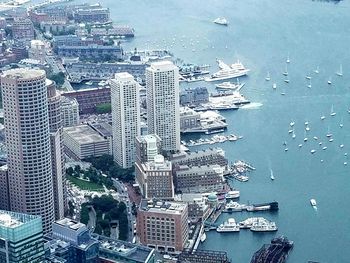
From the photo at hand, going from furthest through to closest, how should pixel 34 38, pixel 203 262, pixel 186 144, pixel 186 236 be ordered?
pixel 34 38 < pixel 186 144 < pixel 186 236 < pixel 203 262

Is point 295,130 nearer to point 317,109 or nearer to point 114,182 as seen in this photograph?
point 317,109

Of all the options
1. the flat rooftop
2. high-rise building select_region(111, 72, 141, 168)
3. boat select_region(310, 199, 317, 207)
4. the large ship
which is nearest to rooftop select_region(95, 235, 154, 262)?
boat select_region(310, 199, 317, 207)

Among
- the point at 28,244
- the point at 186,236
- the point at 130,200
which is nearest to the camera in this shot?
the point at 28,244

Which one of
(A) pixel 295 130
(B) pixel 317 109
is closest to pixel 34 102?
(A) pixel 295 130

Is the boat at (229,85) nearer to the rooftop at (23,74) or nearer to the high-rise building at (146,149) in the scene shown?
the high-rise building at (146,149)

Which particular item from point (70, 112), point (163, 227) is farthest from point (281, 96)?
point (163, 227)

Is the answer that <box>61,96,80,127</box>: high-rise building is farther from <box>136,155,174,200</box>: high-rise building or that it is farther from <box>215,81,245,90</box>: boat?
<box>215,81,245,90</box>: boat

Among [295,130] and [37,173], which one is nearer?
[37,173]

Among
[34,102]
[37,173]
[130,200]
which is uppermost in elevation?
[34,102]
